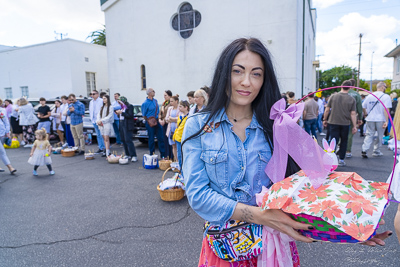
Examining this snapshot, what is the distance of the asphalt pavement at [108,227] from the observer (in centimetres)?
300

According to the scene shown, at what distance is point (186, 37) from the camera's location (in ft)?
49.9

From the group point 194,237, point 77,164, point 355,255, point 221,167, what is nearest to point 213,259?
point 221,167

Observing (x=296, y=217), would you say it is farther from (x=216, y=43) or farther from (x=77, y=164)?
(x=216, y=43)

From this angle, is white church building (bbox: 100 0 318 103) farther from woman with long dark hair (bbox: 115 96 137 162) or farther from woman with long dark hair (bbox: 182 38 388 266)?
woman with long dark hair (bbox: 182 38 388 266)

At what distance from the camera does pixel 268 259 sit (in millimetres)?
1233

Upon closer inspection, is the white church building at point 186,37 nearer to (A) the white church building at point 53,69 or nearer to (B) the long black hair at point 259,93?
(A) the white church building at point 53,69

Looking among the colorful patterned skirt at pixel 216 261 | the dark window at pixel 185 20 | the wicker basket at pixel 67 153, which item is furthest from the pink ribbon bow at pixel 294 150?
the dark window at pixel 185 20

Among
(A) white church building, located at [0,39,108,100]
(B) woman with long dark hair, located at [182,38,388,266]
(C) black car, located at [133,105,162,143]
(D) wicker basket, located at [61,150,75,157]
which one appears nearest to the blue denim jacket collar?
(B) woman with long dark hair, located at [182,38,388,266]

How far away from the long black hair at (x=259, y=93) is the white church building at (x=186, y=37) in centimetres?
1203

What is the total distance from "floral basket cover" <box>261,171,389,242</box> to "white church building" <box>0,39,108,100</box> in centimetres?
2152

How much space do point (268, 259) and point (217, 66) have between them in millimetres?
992

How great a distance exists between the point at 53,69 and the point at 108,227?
20.5 metres

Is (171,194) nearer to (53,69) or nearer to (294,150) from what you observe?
(294,150)

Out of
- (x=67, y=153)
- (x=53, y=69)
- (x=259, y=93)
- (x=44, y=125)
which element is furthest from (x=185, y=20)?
(x=259, y=93)
